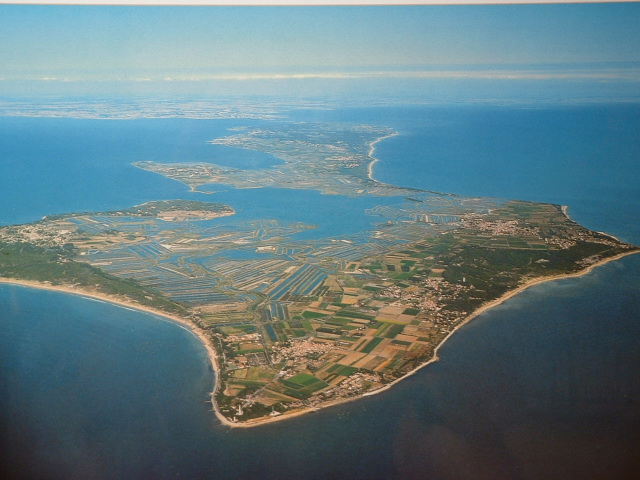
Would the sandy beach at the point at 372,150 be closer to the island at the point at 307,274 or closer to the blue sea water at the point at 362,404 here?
the island at the point at 307,274

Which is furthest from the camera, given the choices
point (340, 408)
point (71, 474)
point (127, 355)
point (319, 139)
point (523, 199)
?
point (319, 139)

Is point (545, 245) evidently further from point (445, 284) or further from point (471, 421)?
point (471, 421)

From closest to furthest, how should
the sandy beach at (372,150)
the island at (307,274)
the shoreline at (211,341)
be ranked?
the shoreline at (211,341)
the island at (307,274)
the sandy beach at (372,150)

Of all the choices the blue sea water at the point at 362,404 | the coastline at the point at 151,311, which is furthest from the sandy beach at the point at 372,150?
the coastline at the point at 151,311

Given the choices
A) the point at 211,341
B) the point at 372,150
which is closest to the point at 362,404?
the point at 211,341

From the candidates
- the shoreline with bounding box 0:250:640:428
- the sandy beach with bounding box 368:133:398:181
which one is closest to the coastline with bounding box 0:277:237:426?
Answer: the shoreline with bounding box 0:250:640:428

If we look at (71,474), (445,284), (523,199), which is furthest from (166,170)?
(71,474)

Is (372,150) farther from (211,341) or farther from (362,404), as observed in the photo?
(362,404)

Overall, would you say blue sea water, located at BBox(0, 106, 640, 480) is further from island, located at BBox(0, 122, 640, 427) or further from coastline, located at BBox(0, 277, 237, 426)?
island, located at BBox(0, 122, 640, 427)
